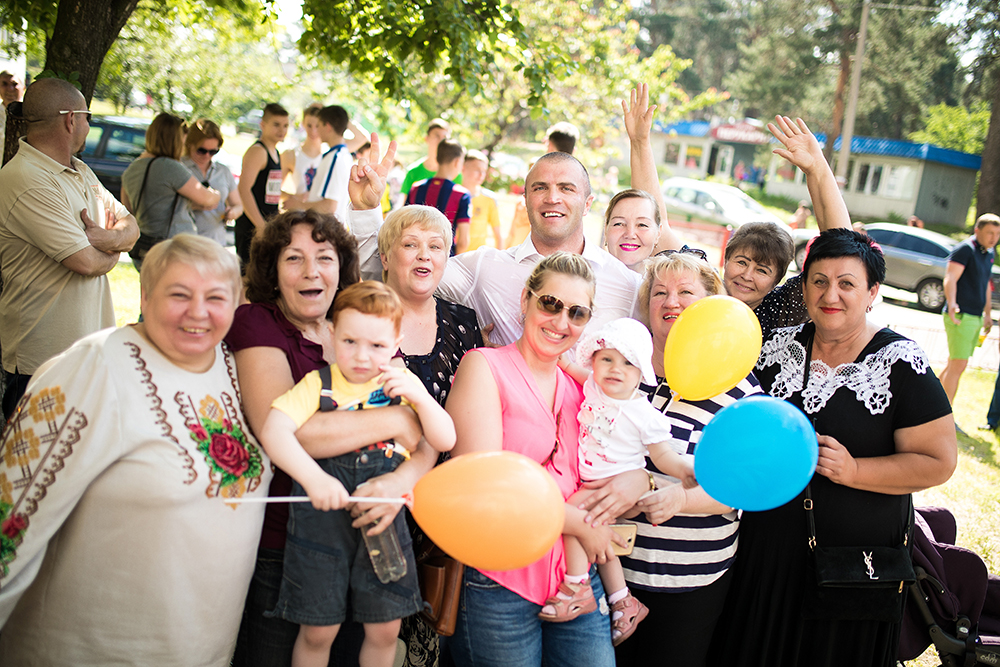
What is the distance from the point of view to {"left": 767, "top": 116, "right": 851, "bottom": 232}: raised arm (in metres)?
3.22

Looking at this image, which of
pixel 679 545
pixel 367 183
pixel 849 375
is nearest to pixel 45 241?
pixel 367 183

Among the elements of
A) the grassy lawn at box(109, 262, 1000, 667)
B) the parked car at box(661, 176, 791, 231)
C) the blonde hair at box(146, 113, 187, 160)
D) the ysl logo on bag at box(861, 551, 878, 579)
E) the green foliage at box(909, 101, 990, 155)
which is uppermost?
the green foliage at box(909, 101, 990, 155)

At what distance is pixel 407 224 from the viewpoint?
8.82 feet

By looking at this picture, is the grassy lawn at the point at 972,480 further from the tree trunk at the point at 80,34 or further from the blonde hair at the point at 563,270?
the tree trunk at the point at 80,34

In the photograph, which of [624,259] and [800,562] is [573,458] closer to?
[800,562]

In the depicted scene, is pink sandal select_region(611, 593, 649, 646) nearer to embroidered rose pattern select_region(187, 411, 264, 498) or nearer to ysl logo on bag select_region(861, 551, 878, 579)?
ysl logo on bag select_region(861, 551, 878, 579)

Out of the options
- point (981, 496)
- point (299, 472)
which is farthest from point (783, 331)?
point (981, 496)

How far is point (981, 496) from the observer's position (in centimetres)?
561

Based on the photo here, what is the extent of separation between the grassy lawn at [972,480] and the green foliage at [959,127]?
29542mm

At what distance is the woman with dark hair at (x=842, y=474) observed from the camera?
254cm

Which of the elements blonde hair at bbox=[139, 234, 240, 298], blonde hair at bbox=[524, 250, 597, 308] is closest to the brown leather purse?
blonde hair at bbox=[524, 250, 597, 308]

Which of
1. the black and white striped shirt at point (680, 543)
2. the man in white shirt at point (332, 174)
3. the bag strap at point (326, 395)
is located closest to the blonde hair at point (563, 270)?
the black and white striped shirt at point (680, 543)

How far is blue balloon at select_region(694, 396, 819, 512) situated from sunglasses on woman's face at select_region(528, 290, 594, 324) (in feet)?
1.87

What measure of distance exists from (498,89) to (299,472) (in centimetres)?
946
